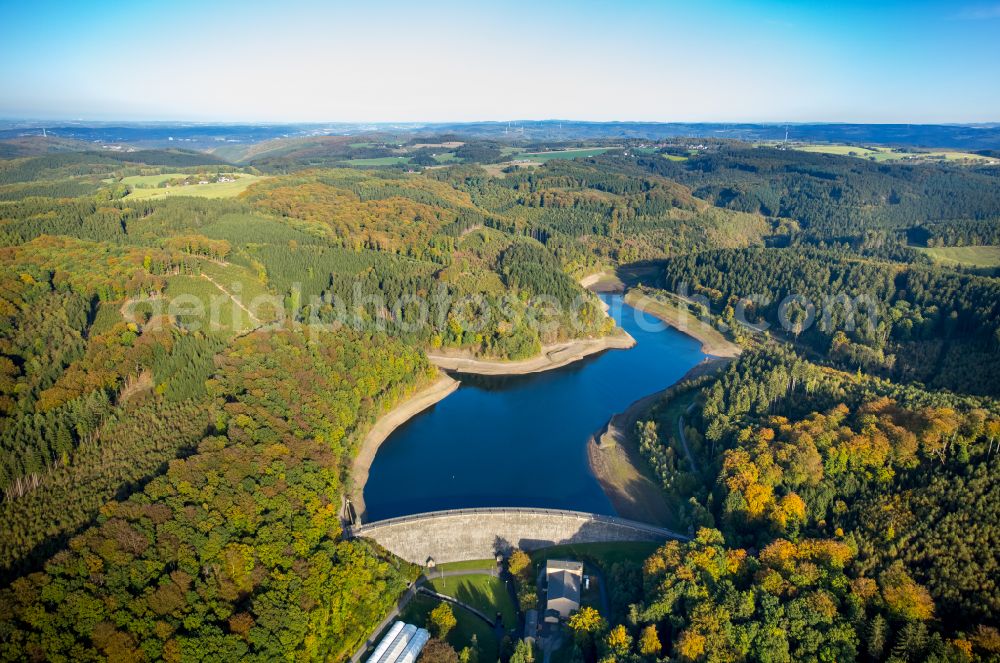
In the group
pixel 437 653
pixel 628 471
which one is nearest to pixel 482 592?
pixel 437 653

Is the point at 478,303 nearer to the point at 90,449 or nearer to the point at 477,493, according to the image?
the point at 477,493

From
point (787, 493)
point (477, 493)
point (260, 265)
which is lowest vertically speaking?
point (477, 493)

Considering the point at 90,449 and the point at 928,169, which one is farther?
the point at 928,169

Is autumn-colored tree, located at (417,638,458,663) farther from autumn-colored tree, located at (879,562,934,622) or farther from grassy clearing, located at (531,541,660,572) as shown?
autumn-colored tree, located at (879,562,934,622)

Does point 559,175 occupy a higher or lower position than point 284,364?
higher

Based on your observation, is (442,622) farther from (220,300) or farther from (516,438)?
(220,300)

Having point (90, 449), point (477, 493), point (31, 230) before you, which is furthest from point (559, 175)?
point (90, 449)
